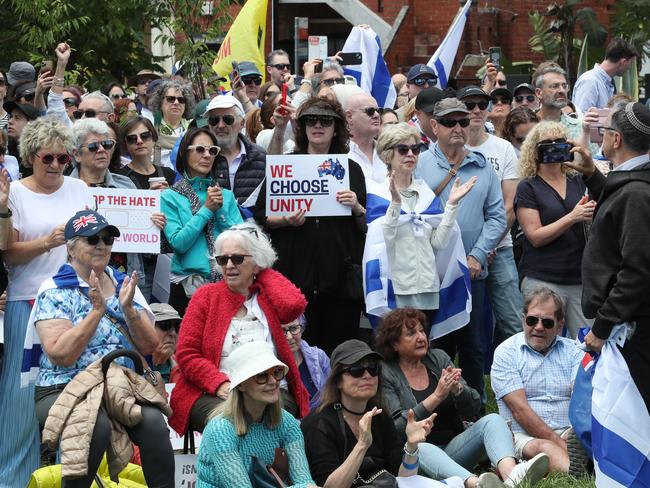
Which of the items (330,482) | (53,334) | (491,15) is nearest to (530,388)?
(330,482)

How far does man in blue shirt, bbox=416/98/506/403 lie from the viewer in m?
10.2

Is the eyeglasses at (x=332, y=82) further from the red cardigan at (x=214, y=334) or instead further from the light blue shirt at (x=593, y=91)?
the red cardigan at (x=214, y=334)

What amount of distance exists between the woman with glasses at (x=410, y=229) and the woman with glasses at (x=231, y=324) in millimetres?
1189

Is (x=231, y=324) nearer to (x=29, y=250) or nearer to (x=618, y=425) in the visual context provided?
(x=29, y=250)

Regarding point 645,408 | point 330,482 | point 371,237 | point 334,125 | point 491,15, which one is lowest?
point 330,482

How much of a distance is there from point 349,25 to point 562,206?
65.5 feet

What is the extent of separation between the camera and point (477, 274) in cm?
1018

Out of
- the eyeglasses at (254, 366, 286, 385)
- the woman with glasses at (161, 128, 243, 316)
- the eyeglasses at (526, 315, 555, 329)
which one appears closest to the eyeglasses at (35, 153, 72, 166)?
the woman with glasses at (161, 128, 243, 316)

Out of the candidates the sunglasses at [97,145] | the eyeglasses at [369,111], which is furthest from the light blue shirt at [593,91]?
the sunglasses at [97,145]

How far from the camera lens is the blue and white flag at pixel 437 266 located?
9602 mm

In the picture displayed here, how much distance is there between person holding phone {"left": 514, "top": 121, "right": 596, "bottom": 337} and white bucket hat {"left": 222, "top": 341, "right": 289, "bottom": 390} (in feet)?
10.2

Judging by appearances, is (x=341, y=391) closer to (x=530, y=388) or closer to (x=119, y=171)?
(x=530, y=388)

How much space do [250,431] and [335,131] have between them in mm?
3321

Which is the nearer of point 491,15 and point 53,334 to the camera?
point 53,334
